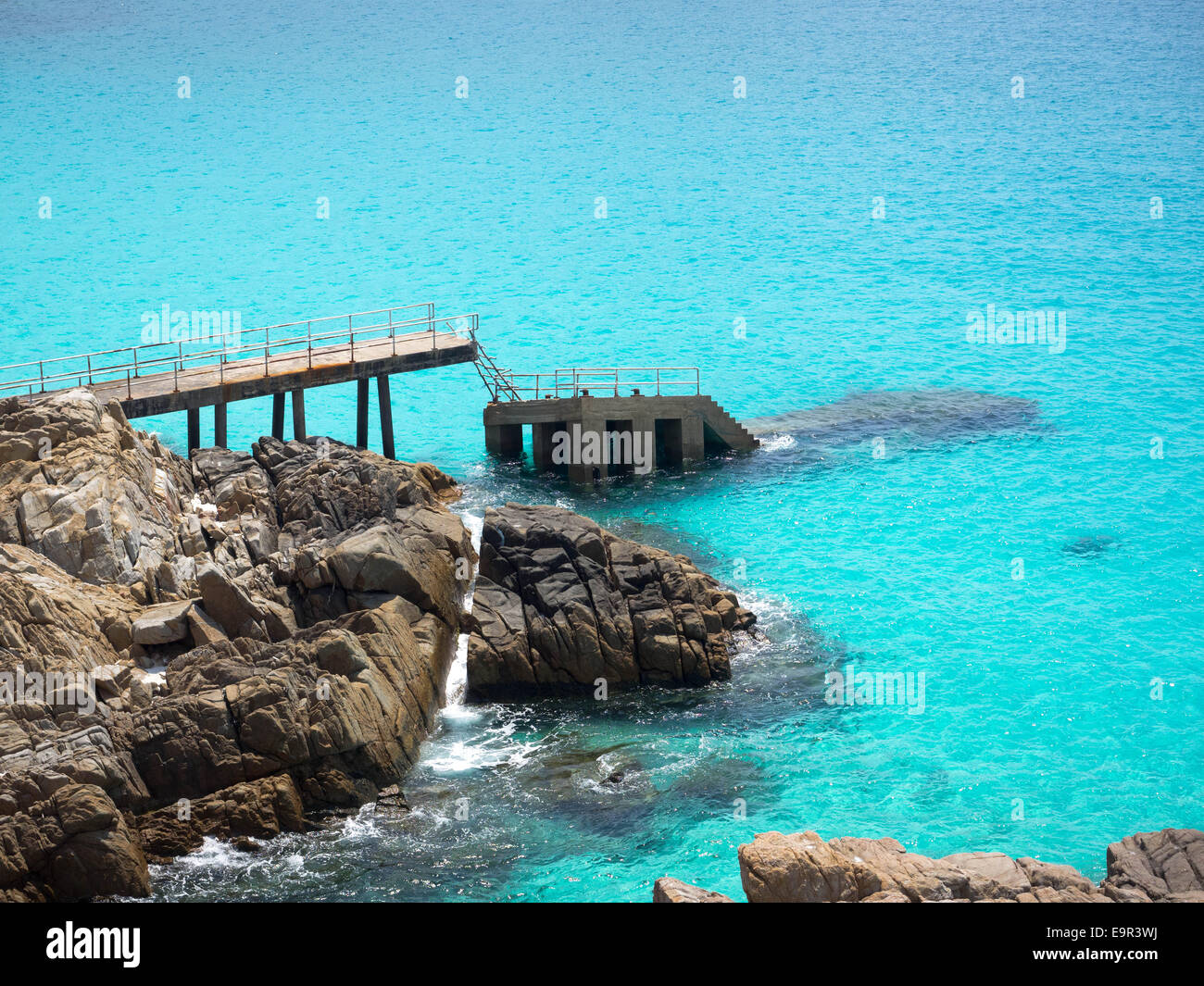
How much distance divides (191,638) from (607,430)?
18934 mm

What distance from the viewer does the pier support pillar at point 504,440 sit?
46.7 m

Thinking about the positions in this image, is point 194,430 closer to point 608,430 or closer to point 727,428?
point 608,430

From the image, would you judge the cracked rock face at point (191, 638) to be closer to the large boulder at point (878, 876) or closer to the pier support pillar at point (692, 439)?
the large boulder at point (878, 876)

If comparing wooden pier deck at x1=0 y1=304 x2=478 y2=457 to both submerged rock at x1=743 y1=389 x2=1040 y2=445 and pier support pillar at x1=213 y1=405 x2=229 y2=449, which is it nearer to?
pier support pillar at x1=213 y1=405 x2=229 y2=449

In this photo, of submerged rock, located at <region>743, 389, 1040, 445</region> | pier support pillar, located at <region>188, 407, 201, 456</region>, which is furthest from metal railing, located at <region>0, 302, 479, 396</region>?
submerged rock, located at <region>743, 389, 1040, 445</region>

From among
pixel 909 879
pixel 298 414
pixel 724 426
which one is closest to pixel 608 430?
pixel 724 426

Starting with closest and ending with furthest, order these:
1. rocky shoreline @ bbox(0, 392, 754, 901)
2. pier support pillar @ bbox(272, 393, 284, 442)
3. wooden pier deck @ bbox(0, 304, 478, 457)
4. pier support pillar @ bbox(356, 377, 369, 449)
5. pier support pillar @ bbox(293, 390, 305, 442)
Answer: rocky shoreline @ bbox(0, 392, 754, 901)
wooden pier deck @ bbox(0, 304, 478, 457)
pier support pillar @ bbox(293, 390, 305, 442)
pier support pillar @ bbox(272, 393, 284, 442)
pier support pillar @ bbox(356, 377, 369, 449)

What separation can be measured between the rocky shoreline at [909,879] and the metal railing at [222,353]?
22.1 meters

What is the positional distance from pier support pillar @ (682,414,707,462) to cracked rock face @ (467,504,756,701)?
38.7 feet

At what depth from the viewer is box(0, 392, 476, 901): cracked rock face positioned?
24797 millimetres

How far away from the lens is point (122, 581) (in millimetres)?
30375

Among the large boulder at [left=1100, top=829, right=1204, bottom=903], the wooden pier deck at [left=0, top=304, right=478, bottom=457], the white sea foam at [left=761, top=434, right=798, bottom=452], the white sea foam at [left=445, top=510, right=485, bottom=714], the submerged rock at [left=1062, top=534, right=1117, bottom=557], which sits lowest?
the large boulder at [left=1100, top=829, right=1204, bottom=903]

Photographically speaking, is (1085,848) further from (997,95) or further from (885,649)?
(997,95)

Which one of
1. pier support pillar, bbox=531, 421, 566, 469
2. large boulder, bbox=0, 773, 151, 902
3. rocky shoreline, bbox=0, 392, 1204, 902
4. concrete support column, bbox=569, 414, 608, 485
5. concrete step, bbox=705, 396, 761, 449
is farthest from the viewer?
concrete step, bbox=705, 396, 761, 449
